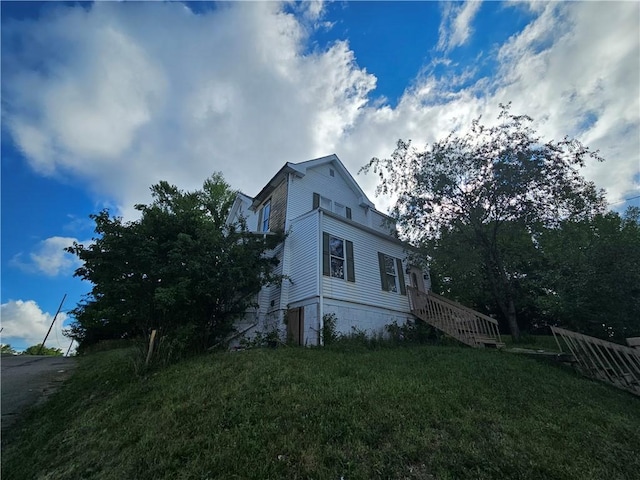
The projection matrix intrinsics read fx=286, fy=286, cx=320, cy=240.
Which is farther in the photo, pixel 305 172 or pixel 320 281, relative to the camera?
pixel 305 172

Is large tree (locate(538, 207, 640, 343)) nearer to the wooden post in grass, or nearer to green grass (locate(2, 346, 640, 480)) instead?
green grass (locate(2, 346, 640, 480))

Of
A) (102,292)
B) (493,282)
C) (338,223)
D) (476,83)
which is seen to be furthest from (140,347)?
(476,83)

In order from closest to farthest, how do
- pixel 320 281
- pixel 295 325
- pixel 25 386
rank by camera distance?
pixel 25 386 < pixel 320 281 < pixel 295 325

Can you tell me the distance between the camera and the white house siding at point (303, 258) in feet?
35.2

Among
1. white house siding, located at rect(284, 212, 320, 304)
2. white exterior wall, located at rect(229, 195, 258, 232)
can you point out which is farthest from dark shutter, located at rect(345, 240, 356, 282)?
white exterior wall, located at rect(229, 195, 258, 232)

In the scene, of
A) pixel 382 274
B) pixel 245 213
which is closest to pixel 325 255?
pixel 382 274

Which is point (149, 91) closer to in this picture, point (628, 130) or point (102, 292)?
point (102, 292)

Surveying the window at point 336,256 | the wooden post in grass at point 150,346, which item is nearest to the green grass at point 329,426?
the wooden post in grass at point 150,346

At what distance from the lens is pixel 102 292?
28.0 ft

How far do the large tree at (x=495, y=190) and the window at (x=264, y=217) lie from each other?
19.7ft

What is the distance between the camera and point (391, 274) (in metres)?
13.3

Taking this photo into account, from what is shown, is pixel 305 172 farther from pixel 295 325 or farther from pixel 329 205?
pixel 295 325

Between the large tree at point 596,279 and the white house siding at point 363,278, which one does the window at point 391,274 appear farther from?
the large tree at point 596,279

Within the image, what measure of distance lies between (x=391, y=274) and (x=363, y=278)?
2037mm
